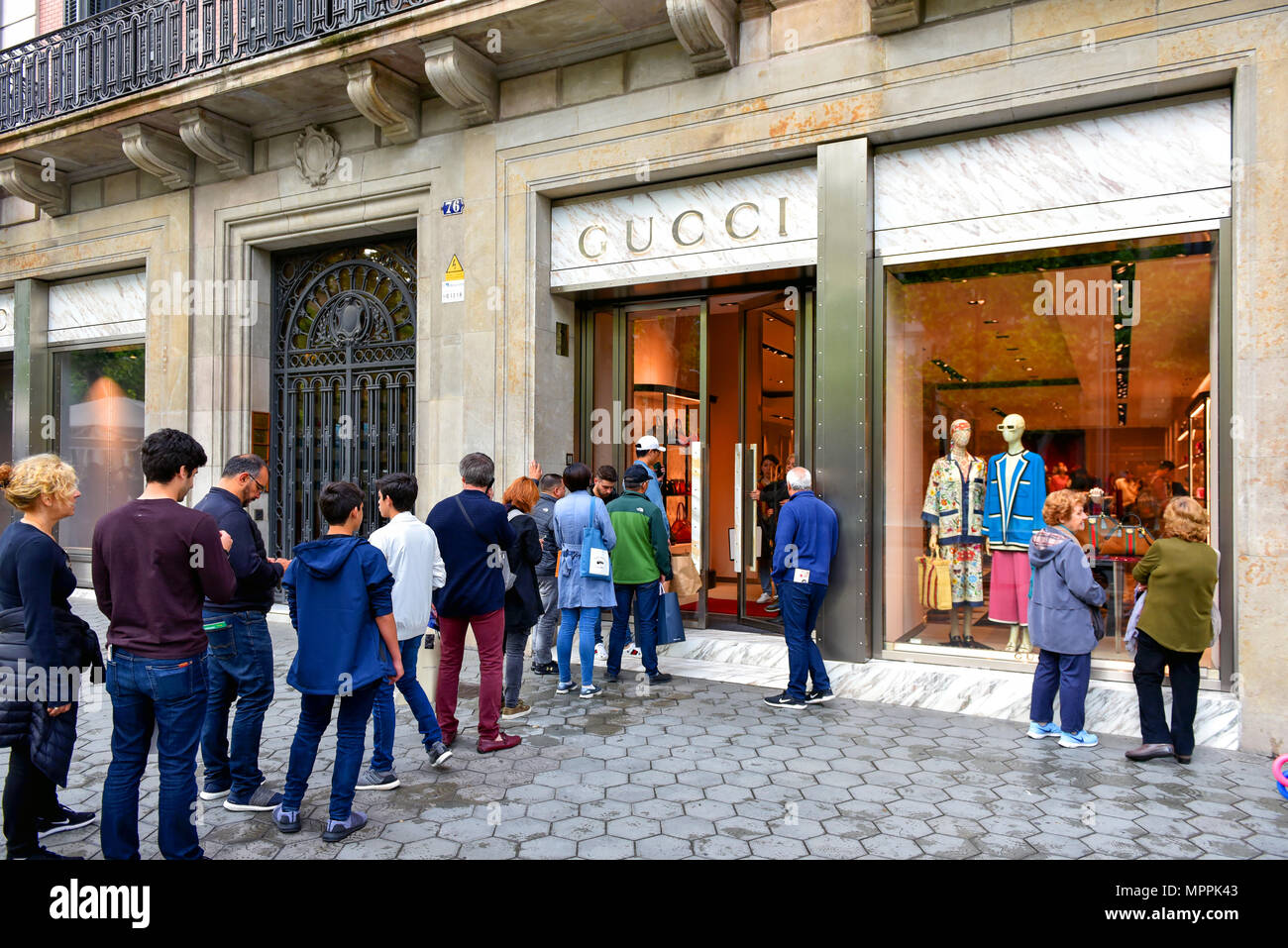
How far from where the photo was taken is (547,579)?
7.37 m

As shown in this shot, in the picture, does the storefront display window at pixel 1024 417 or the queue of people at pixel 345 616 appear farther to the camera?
the storefront display window at pixel 1024 417

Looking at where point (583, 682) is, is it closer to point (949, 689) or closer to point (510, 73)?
point (949, 689)

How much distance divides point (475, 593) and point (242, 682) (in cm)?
136

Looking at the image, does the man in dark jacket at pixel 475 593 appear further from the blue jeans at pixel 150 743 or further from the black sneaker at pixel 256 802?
the blue jeans at pixel 150 743

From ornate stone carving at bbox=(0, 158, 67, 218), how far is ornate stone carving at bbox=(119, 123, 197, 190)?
5.50ft

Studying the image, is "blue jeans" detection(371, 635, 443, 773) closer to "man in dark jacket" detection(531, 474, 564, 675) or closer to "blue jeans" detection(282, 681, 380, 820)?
"blue jeans" detection(282, 681, 380, 820)

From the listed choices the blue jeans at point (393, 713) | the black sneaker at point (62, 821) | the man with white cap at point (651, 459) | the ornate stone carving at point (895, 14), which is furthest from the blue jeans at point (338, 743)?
the ornate stone carving at point (895, 14)

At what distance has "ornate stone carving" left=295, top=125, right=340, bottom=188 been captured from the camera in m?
9.50

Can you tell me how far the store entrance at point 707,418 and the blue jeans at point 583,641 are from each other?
1947mm

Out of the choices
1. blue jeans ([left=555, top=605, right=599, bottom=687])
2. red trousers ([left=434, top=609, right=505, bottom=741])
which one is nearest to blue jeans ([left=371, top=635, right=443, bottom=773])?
red trousers ([left=434, top=609, right=505, bottom=741])

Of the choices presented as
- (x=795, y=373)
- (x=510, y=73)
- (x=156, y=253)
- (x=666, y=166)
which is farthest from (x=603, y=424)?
(x=156, y=253)

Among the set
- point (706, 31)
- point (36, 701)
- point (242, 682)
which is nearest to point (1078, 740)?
point (242, 682)

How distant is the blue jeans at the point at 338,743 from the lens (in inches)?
159

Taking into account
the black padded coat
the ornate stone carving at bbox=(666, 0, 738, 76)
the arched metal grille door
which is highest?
the ornate stone carving at bbox=(666, 0, 738, 76)
